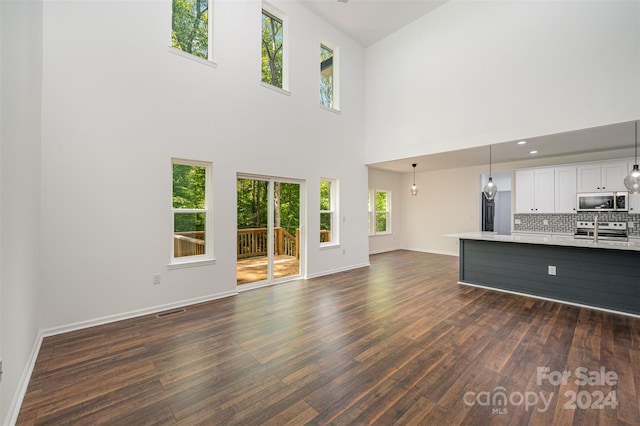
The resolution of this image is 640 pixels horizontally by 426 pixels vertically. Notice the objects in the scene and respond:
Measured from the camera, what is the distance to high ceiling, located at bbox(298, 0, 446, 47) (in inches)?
218

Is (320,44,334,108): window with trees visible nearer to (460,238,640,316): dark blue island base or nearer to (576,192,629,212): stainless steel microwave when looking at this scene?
(460,238,640,316): dark blue island base

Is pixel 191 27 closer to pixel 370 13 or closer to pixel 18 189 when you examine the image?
pixel 18 189

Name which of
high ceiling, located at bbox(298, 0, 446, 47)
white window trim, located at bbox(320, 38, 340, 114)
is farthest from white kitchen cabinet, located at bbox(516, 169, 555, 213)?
white window trim, located at bbox(320, 38, 340, 114)

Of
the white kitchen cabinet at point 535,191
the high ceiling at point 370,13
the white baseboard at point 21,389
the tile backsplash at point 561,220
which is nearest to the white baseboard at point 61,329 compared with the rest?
the white baseboard at point 21,389

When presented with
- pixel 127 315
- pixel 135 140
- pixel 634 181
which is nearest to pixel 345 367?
pixel 127 315

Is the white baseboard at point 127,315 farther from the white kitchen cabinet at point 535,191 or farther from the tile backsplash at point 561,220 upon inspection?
the tile backsplash at point 561,220

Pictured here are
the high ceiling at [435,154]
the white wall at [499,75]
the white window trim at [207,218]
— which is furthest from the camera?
the high ceiling at [435,154]

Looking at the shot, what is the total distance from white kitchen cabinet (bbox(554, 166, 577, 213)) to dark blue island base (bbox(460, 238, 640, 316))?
263 cm

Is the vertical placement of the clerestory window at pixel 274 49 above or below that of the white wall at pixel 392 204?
above

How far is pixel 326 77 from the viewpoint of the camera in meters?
6.50

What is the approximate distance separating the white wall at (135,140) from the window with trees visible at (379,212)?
4.18 m

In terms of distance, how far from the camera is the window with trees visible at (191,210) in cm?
404

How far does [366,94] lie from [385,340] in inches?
234

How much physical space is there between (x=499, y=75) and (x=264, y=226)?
16.2 ft
